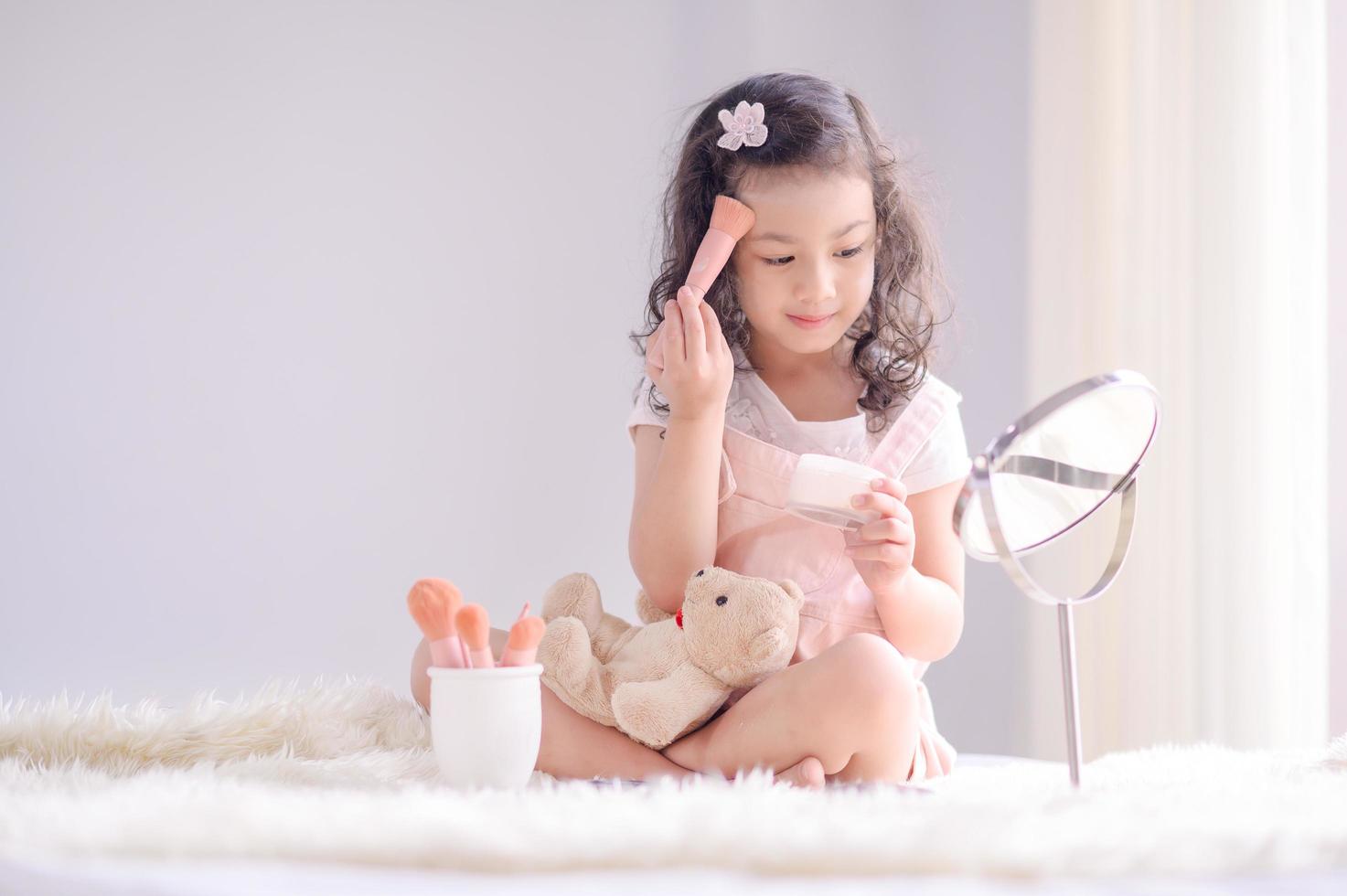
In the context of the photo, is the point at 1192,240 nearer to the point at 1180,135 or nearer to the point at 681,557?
the point at 1180,135

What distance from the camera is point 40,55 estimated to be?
1937mm

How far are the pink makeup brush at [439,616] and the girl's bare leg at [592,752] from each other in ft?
0.80

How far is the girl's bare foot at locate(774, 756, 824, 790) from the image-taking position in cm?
92

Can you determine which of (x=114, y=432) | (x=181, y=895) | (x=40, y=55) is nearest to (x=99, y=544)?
(x=114, y=432)

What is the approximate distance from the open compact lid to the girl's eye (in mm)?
421

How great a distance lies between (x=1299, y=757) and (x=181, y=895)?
3.16 feet

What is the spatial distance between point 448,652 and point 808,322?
0.54 meters

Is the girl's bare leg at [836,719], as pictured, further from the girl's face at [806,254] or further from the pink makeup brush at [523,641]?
the girl's face at [806,254]

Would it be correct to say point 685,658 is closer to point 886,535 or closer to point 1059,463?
point 886,535

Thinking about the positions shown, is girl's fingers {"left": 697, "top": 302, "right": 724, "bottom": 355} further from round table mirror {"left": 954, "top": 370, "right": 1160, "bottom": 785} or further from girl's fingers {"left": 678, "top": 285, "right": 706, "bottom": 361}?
round table mirror {"left": 954, "top": 370, "right": 1160, "bottom": 785}

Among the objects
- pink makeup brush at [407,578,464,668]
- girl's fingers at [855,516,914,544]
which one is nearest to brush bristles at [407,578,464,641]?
pink makeup brush at [407,578,464,668]

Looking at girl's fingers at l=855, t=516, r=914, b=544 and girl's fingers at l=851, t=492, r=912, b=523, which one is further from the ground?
girl's fingers at l=851, t=492, r=912, b=523

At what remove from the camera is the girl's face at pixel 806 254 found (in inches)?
45.8

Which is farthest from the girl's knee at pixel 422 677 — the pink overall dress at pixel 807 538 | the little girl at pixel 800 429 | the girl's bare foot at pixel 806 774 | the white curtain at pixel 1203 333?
the white curtain at pixel 1203 333
